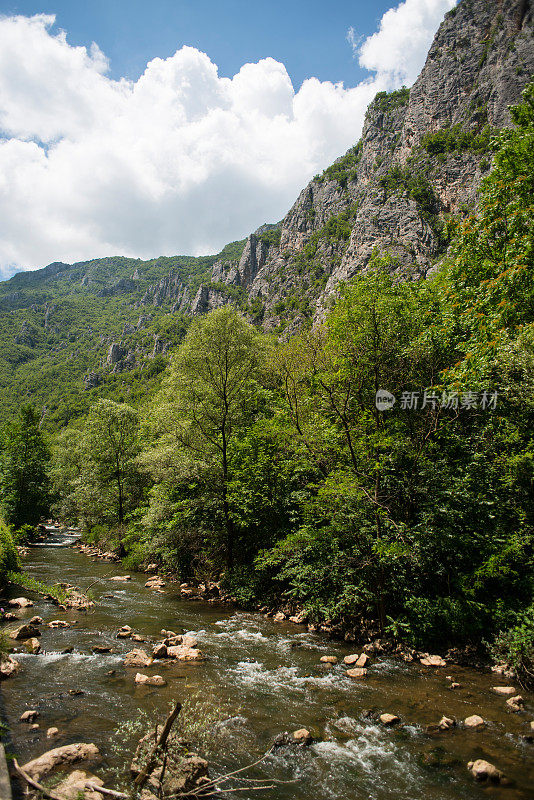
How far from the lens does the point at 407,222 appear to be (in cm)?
8894

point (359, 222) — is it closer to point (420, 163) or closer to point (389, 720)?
point (420, 163)

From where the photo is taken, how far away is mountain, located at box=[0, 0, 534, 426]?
274 feet

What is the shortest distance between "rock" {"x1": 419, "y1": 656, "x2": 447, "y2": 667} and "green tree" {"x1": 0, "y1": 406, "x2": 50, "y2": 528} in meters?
30.2

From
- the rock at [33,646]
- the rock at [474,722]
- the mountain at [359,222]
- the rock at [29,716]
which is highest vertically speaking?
the mountain at [359,222]

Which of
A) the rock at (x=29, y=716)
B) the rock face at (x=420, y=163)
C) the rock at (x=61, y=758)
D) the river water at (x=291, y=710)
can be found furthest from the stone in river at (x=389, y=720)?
the rock face at (x=420, y=163)

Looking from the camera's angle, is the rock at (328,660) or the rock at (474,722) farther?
the rock at (328,660)

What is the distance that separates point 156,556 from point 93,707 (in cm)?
1611

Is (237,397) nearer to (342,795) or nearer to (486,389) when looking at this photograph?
(486,389)

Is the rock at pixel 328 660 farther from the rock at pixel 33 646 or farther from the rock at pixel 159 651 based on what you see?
the rock at pixel 33 646

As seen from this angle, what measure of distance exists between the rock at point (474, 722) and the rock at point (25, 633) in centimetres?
1051

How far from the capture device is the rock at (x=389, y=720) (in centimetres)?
705

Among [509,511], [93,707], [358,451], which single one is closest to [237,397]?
[358,451]

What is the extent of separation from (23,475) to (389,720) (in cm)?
3288

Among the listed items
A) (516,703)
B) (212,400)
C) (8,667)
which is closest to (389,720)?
(516,703)
